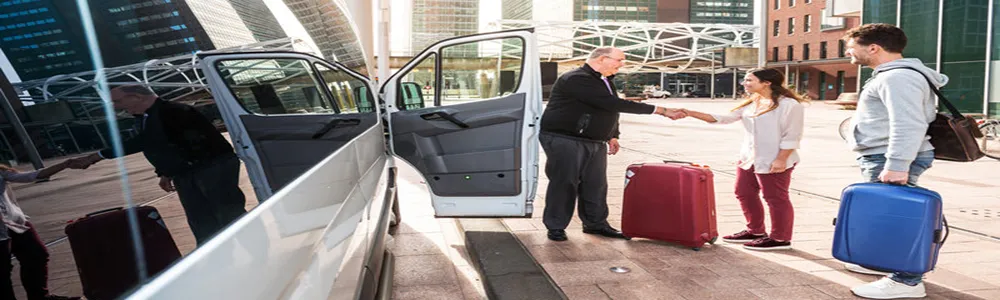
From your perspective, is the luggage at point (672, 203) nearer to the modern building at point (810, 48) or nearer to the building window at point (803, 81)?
the modern building at point (810, 48)

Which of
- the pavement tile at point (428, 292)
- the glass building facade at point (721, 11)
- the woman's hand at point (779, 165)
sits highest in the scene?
the glass building facade at point (721, 11)

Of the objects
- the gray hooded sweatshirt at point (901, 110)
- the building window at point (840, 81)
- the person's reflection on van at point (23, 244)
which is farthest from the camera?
the building window at point (840, 81)

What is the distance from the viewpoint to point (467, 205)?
5336mm

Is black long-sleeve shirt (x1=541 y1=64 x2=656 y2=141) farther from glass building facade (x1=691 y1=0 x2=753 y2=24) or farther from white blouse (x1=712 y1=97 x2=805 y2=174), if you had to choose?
glass building facade (x1=691 y1=0 x2=753 y2=24)

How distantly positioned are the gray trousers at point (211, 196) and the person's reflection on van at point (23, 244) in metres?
0.21

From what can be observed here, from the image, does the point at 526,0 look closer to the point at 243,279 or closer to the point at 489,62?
the point at 489,62

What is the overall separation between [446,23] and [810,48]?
56.0 meters

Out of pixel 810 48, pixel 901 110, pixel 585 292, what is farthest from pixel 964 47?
pixel 810 48

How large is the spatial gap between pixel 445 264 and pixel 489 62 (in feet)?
4.89

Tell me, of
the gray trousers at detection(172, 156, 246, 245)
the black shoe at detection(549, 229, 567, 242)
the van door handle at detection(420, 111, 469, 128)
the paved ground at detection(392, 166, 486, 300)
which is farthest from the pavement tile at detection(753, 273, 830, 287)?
the gray trousers at detection(172, 156, 246, 245)

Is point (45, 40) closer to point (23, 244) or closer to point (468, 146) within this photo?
point (23, 244)

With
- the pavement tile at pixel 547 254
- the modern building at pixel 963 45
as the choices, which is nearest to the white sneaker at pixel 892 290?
the pavement tile at pixel 547 254

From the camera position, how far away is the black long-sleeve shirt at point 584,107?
5.09 m

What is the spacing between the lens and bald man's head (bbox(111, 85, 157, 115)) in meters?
0.85
